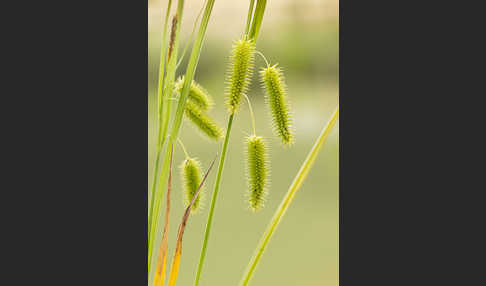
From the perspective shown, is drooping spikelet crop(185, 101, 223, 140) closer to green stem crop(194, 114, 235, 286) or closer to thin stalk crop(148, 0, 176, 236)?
green stem crop(194, 114, 235, 286)

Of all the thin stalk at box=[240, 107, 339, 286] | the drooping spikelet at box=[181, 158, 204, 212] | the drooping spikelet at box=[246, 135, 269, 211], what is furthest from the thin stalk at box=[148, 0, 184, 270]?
the thin stalk at box=[240, 107, 339, 286]

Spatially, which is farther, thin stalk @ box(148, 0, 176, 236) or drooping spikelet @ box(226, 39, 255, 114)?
thin stalk @ box(148, 0, 176, 236)

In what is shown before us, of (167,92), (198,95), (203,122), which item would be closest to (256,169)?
(203,122)

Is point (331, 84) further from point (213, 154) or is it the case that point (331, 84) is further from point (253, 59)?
point (213, 154)

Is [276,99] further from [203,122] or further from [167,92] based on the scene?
[167,92]

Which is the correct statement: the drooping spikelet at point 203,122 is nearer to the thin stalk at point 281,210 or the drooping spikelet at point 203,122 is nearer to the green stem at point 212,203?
the green stem at point 212,203
